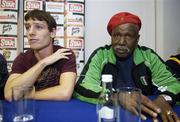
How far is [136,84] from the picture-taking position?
1.71 m

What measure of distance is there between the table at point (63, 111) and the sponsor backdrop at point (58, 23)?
3.96ft

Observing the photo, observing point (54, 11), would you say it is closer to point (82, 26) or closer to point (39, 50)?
point (82, 26)

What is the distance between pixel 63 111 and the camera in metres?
1.16

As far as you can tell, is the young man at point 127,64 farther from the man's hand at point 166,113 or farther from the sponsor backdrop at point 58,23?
the sponsor backdrop at point 58,23

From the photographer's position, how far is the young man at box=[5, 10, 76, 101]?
150cm

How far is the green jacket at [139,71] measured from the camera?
1548 millimetres

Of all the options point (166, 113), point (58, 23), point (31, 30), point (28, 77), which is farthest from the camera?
point (58, 23)

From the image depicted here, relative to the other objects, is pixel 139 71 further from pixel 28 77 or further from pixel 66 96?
pixel 28 77

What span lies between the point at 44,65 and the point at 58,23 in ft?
3.35

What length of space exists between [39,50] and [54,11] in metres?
0.86

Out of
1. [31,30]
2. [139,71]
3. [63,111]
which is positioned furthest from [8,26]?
[63,111]

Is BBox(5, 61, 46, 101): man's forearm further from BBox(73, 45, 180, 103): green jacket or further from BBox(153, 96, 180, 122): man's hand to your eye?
BBox(153, 96, 180, 122): man's hand

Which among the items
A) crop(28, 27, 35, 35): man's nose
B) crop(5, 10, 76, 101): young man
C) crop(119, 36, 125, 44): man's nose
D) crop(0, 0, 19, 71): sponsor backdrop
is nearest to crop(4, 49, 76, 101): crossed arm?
crop(5, 10, 76, 101): young man

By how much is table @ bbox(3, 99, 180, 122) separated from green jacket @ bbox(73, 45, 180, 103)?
0.19 meters
